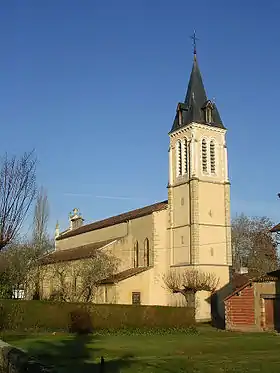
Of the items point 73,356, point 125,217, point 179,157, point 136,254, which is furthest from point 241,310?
point 125,217

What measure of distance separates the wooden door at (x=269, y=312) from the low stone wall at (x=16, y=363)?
2787cm

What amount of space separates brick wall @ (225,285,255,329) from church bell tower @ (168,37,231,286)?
Result: 807 centimetres

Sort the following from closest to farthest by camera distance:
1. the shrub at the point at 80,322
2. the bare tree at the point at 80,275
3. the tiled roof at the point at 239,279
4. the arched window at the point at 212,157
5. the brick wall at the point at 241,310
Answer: the shrub at the point at 80,322, the brick wall at the point at 241,310, the bare tree at the point at 80,275, the tiled roof at the point at 239,279, the arched window at the point at 212,157

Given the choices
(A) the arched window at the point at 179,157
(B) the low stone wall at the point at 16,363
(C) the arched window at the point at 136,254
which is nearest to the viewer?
(B) the low stone wall at the point at 16,363

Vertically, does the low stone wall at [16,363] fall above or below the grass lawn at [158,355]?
above

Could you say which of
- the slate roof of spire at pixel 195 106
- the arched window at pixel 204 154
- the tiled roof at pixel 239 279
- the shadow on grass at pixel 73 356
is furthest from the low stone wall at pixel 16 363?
the slate roof of spire at pixel 195 106

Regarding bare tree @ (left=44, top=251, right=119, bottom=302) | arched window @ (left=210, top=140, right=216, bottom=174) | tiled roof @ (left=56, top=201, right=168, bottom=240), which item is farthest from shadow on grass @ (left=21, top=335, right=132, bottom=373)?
arched window @ (left=210, top=140, right=216, bottom=174)

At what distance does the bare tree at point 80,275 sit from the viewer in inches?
1842

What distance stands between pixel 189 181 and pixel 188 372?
114 feet

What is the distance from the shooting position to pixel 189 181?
164 ft

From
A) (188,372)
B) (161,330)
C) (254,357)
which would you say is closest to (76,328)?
(161,330)

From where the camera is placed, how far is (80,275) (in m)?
49.0

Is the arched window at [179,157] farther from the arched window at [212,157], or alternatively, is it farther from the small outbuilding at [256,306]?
the small outbuilding at [256,306]

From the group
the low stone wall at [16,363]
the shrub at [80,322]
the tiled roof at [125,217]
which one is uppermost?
the tiled roof at [125,217]
